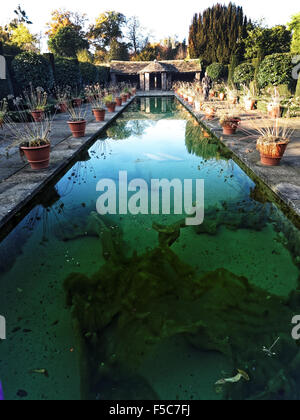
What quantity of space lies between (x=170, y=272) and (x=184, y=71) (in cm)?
3216

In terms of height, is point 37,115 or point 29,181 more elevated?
point 37,115

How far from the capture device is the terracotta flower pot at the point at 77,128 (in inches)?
313

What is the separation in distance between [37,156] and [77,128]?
10.5 feet

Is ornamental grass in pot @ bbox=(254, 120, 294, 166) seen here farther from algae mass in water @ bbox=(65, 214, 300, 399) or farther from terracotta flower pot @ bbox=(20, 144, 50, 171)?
terracotta flower pot @ bbox=(20, 144, 50, 171)

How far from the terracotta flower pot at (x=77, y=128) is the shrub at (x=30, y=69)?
7.57m

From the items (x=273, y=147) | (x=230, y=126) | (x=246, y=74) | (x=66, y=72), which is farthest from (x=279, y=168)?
(x=246, y=74)

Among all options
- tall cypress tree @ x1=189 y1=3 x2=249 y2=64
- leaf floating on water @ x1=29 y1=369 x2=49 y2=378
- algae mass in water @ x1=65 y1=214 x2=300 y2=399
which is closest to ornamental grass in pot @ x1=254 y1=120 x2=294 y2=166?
algae mass in water @ x1=65 y1=214 x2=300 y2=399

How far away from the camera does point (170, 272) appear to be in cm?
274

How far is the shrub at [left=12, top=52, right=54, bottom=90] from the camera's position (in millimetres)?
12906

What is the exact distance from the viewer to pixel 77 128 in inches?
316

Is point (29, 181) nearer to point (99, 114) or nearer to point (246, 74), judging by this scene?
point (99, 114)

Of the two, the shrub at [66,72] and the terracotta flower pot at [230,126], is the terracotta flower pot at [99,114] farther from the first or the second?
the shrub at [66,72]
